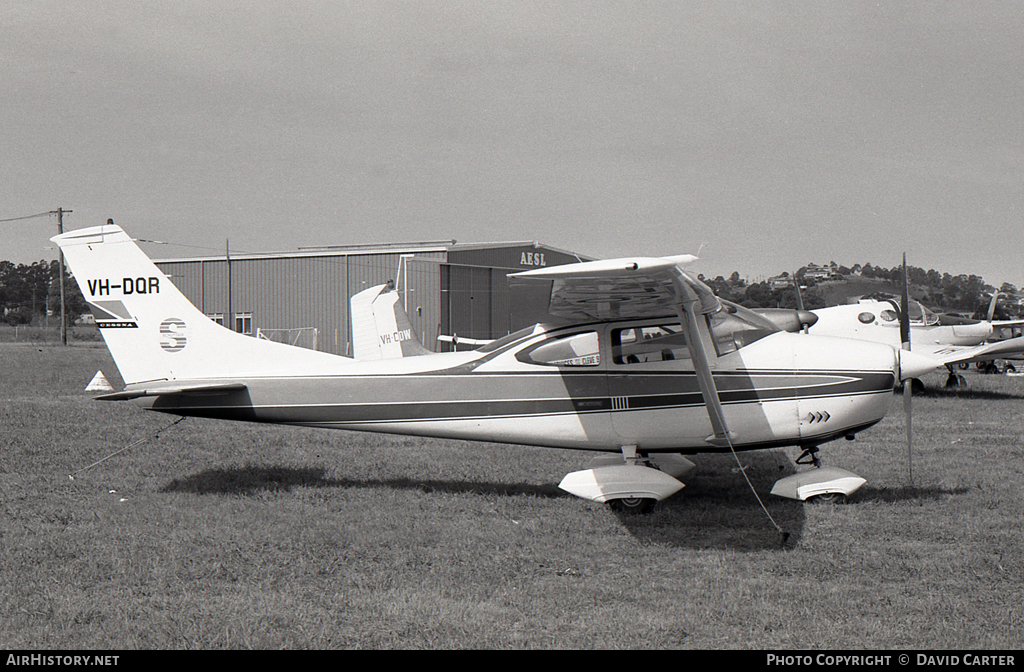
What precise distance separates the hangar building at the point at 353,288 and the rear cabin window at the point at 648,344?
24.1 metres

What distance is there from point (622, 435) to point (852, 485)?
2006 millimetres

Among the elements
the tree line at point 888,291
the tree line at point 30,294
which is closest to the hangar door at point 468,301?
the tree line at point 888,291

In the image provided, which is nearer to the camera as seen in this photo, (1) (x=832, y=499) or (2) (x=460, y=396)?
(1) (x=832, y=499)

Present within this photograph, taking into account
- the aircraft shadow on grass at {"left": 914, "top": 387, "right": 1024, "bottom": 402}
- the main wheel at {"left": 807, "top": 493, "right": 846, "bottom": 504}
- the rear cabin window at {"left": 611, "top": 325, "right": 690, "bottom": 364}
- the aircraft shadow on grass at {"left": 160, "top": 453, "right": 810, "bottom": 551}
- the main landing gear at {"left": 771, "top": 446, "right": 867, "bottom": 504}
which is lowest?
the aircraft shadow on grass at {"left": 914, "top": 387, "right": 1024, "bottom": 402}

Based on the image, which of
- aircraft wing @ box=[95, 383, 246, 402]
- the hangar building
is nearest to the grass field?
aircraft wing @ box=[95, 383, 246, 402]

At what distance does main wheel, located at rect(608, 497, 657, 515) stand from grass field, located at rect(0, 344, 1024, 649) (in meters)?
0.10

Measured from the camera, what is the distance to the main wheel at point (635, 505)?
6.65m

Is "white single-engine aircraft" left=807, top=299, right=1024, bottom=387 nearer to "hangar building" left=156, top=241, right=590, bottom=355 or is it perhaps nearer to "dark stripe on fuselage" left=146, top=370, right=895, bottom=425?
"dark stripe on fuselage" left=146, top=370, right=895, bottom=425

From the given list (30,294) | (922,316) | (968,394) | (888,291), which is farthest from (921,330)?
(30,294)

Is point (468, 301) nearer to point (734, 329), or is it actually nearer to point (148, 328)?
point (148, 328)

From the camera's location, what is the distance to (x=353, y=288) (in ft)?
108

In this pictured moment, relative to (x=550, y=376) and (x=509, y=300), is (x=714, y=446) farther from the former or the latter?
(x=509, y=300)

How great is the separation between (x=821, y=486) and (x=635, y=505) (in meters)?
1.65

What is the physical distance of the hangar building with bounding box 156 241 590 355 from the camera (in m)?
32.1
